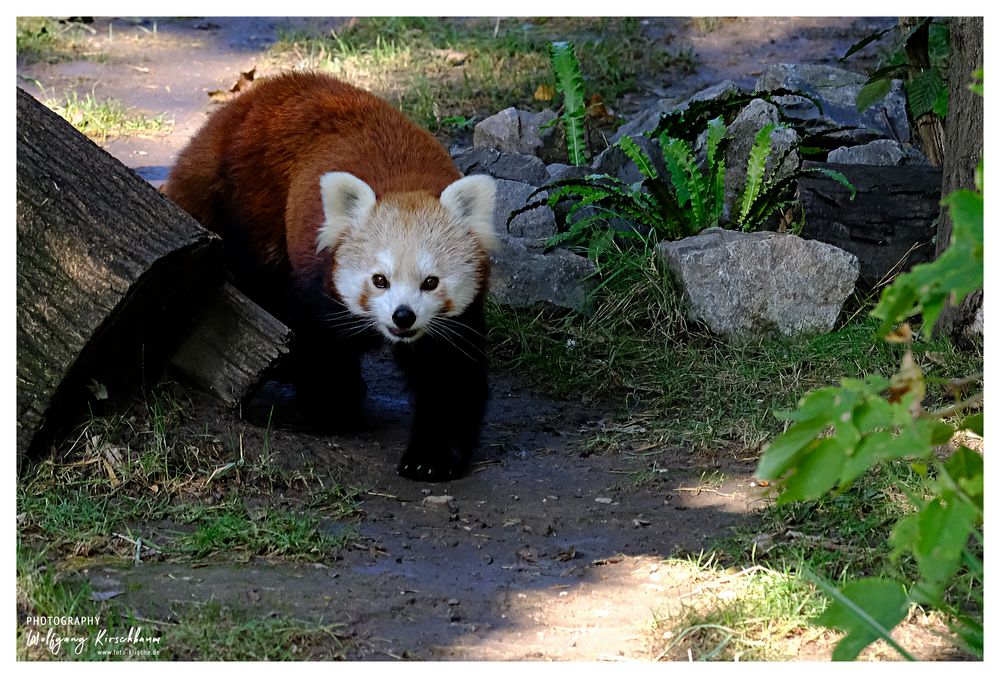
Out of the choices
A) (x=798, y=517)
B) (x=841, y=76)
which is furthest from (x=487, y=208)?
(x=841, y=76)

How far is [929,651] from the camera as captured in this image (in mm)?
2830

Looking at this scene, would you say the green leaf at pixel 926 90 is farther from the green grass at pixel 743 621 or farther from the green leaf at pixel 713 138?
the green grass at pixel 743 621

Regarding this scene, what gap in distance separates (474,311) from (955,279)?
2.47 meters

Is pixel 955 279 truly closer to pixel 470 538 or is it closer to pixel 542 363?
pixel 470 538

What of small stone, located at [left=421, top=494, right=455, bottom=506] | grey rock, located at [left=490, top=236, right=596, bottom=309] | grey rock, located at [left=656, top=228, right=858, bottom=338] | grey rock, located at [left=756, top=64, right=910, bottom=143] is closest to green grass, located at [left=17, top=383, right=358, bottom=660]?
small stone, located at [left=421, top=494, right=455, bottom=506]

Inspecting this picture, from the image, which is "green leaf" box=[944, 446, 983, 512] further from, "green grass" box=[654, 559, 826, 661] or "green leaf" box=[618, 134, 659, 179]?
"green leaf" box=[618, 134, 659, 179]

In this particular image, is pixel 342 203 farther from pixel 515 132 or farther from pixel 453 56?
pixel 453 56

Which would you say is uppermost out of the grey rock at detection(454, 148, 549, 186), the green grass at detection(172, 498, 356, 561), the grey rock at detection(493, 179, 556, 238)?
the grey rock at detection(454, 148, 549, 186)

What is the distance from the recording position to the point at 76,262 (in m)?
3.62

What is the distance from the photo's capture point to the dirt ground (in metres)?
3.01

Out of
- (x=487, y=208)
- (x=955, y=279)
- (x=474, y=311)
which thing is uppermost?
(x=955, y=279)

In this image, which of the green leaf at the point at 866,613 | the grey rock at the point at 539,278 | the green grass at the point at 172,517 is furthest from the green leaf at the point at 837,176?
the green leaf at the point at 866,613

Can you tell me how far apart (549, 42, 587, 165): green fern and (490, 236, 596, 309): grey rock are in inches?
41.3

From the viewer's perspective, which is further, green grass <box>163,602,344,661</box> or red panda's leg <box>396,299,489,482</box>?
red panda's leg <box>396,299,489,482</box>
